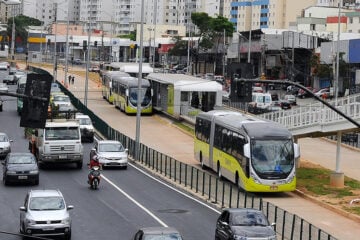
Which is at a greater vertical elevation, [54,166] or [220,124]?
[220,124]

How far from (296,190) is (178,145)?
60.5 feet

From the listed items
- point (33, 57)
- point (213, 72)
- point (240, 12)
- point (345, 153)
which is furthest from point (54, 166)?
point (240, 12)

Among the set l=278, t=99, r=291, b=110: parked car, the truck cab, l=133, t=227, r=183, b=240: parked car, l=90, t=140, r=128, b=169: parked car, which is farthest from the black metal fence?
l=278, t=99, r=291, b=110: parked car

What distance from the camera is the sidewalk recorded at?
103ft

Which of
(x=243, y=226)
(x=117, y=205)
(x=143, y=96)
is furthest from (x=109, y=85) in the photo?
(x=243, y=226)

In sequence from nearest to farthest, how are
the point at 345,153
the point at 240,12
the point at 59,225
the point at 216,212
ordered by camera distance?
the point at 59,225, the point at 216,212, the point at 345,153, the point at 240,12

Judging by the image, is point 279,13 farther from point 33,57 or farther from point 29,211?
point 29,211

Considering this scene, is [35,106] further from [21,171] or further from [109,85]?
[109,85]

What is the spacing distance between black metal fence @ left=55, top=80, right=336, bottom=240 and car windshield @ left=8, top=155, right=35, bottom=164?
6.84m

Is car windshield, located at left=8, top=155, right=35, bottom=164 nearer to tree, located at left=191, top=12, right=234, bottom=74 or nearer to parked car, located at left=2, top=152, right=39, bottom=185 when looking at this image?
parked car, located at left=2, top=152, right=39, bottom=185

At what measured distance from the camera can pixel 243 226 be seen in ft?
78.4

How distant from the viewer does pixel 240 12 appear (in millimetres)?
192750

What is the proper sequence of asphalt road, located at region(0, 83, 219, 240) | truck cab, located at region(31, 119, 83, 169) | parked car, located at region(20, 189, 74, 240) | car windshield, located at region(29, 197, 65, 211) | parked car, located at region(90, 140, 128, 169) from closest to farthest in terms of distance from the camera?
parked car, located at region(20, 189, 74, 240), car windshield, located at region(29, 197, 65, 211), asphalt road, located at region(0, 83, 219, 240), truck cab, located at region(31, 119, 83, 169), parked car, located at region(90, 140, 128, 169)

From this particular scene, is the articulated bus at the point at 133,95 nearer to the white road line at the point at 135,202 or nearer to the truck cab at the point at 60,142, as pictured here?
the truck cab at the point at 60,142
